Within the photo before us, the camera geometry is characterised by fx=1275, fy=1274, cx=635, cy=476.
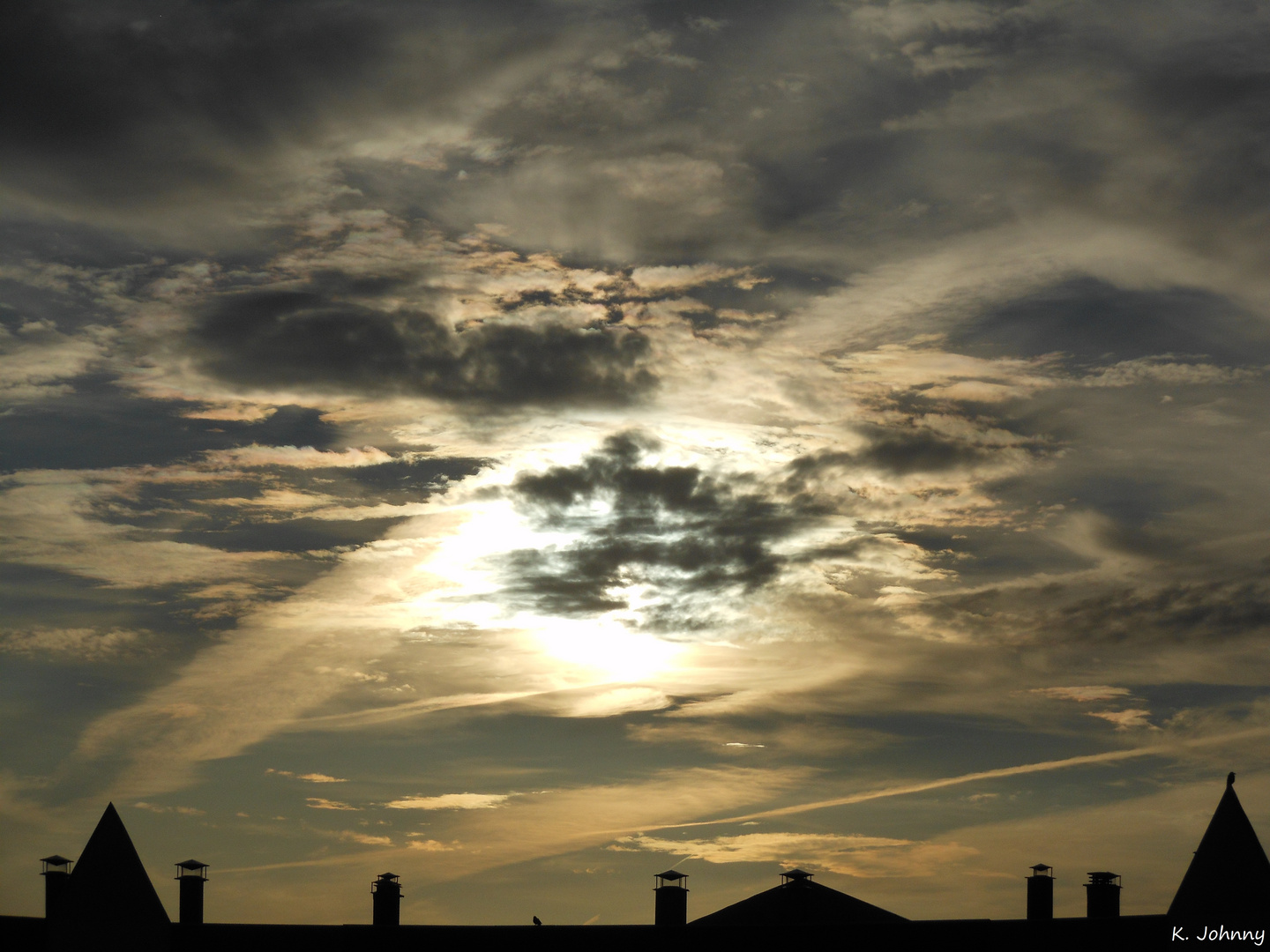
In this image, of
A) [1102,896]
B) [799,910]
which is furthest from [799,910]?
[1102,896]

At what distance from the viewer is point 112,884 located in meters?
33.1

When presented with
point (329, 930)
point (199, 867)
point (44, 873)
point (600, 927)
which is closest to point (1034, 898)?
point (600, 927)

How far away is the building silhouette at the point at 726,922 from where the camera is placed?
32906 mm

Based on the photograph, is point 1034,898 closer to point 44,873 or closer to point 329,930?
point 329,930

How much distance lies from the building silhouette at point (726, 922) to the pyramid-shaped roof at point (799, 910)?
1.7 inches

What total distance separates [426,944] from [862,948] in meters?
13.1

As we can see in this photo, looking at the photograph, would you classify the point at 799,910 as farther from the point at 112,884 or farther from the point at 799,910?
the point at 112,884

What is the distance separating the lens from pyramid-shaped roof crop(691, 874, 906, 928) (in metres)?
41.2

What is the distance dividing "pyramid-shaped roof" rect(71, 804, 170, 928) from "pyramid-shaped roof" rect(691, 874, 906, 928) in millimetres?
16864

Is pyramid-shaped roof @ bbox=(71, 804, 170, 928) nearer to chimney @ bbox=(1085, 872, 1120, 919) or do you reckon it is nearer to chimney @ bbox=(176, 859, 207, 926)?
chimney @ bbox=(176, 859, 207, 926)
